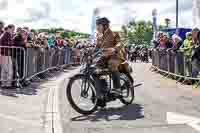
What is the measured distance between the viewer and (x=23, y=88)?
45.1ft

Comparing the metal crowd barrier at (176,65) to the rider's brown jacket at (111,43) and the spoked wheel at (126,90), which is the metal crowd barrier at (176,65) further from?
the rider's brown jacket at (111,43)

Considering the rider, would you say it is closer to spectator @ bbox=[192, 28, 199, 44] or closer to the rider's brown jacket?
the rider's brown jacket

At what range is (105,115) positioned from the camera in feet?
30.8

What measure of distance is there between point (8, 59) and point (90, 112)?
4.71 meters

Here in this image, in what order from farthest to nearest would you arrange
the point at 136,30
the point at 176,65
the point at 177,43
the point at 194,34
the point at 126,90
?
the point at 136,30, the point at 177,43, the point at 176,65, the point at 194,34, the point at 126,90

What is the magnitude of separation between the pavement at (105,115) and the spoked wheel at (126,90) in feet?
0.51

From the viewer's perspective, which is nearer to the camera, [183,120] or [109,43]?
[183,120]

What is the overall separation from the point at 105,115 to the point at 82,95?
2.07 ft

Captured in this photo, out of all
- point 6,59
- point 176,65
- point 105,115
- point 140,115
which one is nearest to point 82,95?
point 105,115

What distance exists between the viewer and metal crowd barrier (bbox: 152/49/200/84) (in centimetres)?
1567

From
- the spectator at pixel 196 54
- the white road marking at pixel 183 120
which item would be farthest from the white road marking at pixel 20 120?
the spectator at pixel 196 54

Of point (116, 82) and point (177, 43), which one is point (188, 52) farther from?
point (116, 82)

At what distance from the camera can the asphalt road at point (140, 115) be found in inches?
314

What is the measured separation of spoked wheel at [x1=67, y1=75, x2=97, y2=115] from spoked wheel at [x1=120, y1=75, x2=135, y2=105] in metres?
1.14
